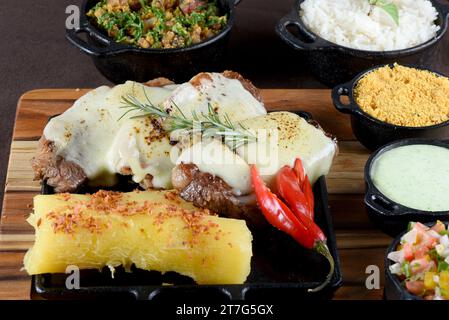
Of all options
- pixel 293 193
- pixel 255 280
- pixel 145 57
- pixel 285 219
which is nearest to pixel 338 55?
pixel 145 57

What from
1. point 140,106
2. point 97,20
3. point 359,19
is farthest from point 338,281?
point 97,20

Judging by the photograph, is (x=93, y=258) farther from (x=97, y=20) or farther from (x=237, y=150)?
(x=97, y=20)

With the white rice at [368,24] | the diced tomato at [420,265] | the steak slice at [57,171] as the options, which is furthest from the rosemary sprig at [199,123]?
the white rice at [368,24]

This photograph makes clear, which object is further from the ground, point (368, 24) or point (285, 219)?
point (368, 24)

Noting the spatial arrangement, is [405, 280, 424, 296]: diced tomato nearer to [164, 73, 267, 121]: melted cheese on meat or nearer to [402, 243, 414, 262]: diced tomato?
[402, 243, 414, 262]: diced tomato

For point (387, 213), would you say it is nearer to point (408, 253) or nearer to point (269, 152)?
point (408, 253)
